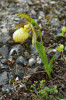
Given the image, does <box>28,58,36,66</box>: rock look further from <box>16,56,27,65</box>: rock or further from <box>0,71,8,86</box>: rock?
<box>0,71,8,86</box>: rock

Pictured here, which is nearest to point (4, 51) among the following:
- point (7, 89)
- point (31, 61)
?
point (31, 61)

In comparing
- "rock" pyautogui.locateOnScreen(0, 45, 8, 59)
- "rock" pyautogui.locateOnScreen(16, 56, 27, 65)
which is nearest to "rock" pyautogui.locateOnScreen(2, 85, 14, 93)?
"rock" pyautogui.locateOnScreen(16, 56, 27, 65)

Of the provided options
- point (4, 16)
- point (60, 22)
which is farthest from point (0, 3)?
point (60, 22)

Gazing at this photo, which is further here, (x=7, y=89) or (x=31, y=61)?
(x=31, y=61)

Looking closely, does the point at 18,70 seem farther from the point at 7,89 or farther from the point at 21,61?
the point at 7,89

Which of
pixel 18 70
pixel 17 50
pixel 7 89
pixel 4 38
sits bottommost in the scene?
pixel 7 89

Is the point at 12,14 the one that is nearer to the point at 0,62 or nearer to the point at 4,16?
the point at 4,16

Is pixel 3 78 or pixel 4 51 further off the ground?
pixel 4 51

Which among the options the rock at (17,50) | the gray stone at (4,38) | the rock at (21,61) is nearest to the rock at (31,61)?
the rock at (21,61)

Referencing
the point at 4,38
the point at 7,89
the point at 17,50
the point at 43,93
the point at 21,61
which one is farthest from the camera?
the point at 4,38

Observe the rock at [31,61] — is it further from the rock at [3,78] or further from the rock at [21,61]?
the rock at [3,78]

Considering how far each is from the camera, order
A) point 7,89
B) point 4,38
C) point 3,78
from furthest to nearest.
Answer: point 4,38 → point 3,78 → point 7,89
